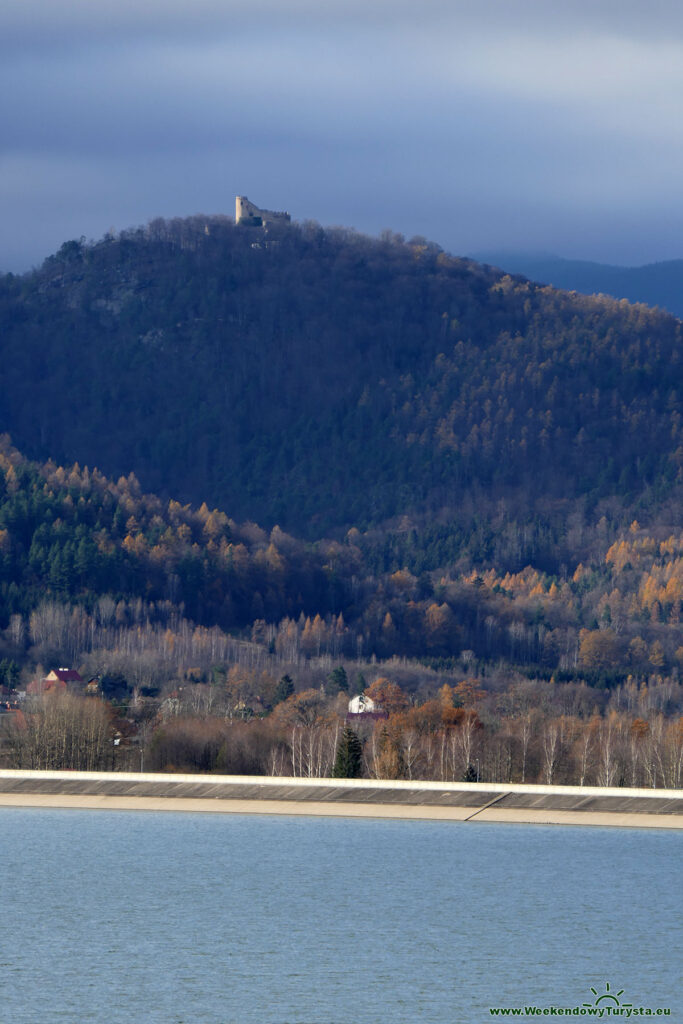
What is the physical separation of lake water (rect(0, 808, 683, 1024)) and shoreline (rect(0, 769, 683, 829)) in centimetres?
389

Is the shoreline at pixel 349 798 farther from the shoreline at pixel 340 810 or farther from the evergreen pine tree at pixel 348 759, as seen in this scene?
the evergreen pine tree at pixel 348 759

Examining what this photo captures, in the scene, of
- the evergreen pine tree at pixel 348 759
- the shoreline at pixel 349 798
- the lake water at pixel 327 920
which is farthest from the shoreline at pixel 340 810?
the evergreen pine tree at pixel 348 759

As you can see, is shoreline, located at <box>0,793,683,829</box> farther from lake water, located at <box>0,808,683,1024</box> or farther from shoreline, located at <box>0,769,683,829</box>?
lake water, located at <box>0,808,683,1024</box>

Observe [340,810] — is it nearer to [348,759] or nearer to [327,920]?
[348,759]

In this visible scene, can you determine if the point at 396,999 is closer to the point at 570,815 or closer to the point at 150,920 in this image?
the point at 150,920

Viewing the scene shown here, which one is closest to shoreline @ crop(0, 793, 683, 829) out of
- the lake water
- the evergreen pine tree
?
the lake water

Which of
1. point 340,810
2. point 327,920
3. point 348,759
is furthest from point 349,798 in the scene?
point 327,920

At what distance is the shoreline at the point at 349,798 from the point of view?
10581 centimetres

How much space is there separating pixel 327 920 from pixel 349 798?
40.9 meters

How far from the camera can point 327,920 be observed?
7106 cm

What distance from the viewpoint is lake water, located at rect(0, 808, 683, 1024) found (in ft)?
184

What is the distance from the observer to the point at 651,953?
64.0 metres

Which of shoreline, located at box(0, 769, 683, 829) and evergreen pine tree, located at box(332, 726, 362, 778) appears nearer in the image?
shoreline, located at box(0, 769, 683, 829)

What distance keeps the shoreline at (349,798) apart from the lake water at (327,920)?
3885 millimetres
